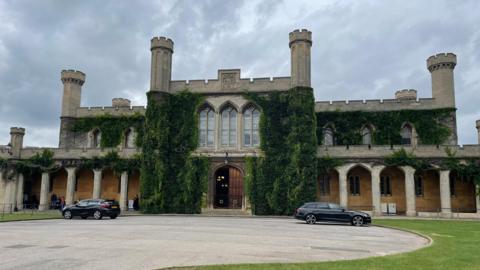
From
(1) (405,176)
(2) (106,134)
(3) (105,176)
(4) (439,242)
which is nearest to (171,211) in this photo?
(3) (105,176)

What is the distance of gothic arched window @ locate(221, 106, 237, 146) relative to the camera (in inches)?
1316

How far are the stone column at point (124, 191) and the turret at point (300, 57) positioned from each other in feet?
52.5

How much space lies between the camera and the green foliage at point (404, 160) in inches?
1214

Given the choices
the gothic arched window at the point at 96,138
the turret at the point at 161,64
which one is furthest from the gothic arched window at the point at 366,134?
the gothic arched window at the point at 96,138

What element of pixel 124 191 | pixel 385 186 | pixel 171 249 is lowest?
pixel 171 249

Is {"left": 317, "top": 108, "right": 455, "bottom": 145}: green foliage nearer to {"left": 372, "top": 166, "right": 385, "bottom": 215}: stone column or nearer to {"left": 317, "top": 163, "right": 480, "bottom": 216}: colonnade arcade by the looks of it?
{"left": 317, "top": 163, "right": 480, "bottom": 216}: colonnade arcade

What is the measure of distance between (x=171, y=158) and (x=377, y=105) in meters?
19.0

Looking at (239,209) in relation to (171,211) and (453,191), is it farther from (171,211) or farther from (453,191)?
(453,191)

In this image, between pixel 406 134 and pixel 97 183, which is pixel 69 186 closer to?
pixel 97 183

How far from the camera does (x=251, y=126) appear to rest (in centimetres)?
3328

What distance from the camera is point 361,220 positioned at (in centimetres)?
2136

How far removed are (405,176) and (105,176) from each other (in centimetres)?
2587

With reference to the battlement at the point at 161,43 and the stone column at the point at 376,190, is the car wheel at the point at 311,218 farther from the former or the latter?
the battlement at the point at 161,43

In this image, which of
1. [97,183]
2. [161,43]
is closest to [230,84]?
[161,43]
